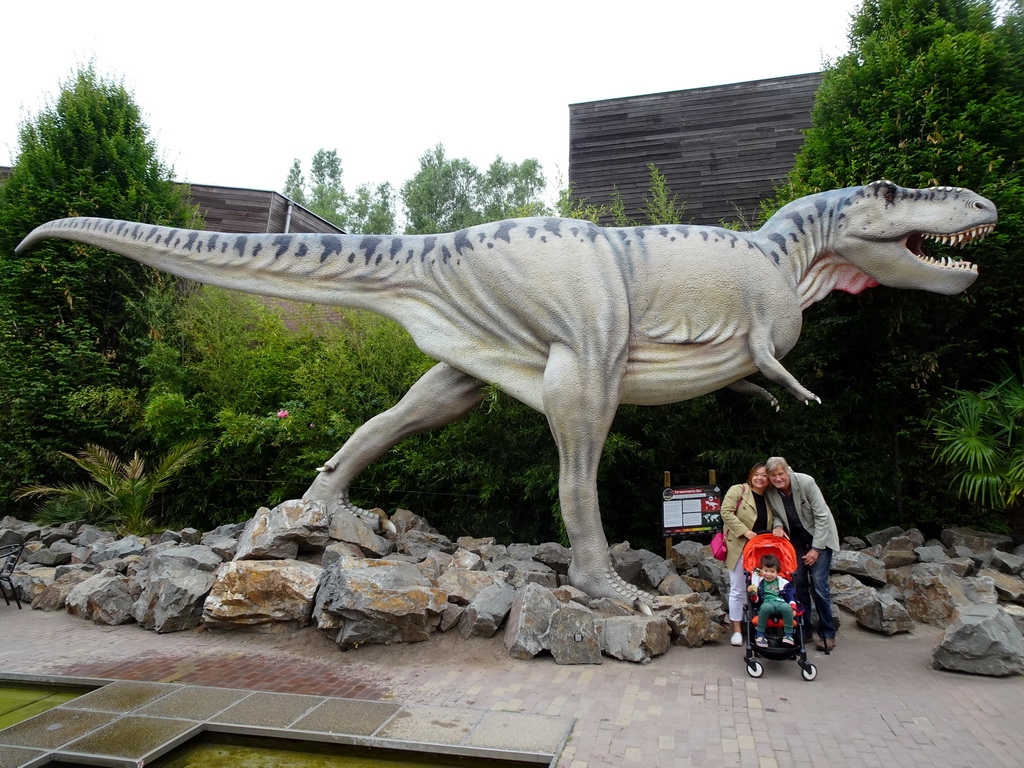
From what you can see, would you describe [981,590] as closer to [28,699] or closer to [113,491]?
[28,699]

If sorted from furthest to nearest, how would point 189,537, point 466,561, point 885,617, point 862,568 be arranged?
point 189,537 < point 862,568 < point 466,561 < point 885,617

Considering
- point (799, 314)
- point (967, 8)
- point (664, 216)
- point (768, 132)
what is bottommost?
point (799, 314)

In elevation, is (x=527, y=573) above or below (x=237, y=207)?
below

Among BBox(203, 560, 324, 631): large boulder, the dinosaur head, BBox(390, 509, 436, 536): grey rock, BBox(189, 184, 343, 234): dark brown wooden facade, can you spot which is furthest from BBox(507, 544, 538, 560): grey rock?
BBox(189, 184, 343, 234): dark brown wooden facade

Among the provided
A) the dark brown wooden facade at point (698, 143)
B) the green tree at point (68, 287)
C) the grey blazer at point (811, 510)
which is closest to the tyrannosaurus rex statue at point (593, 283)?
the grey blazer at point (811, 510)

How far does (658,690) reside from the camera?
3.52m

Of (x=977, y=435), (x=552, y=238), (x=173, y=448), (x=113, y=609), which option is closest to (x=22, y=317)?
(x=173, y=448)

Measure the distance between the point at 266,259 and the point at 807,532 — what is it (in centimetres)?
398

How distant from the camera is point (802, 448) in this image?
6.73 meters

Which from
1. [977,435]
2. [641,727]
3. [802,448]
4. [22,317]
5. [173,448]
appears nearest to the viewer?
[641,727]

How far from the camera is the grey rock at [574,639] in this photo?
3924 mm

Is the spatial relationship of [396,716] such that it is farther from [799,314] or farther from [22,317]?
[22,317]

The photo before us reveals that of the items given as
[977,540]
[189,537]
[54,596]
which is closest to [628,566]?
[977,540]

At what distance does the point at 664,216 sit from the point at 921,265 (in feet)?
11.5
